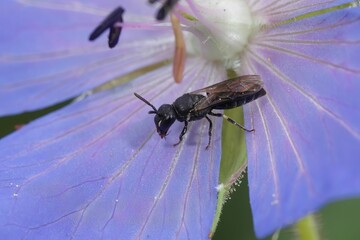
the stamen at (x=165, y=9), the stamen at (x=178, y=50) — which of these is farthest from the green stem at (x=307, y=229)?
the stamen at (x=165, y=9)

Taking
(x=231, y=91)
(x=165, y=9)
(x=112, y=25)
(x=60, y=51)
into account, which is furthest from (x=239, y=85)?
(x=60, y=51)

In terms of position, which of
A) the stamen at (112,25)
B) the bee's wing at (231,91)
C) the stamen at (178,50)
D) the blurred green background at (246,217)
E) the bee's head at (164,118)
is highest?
the stamen at (112,25)

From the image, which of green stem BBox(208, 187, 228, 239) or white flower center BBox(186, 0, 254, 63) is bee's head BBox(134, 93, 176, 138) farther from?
white flower center BBox(186, 0, 254, 63)

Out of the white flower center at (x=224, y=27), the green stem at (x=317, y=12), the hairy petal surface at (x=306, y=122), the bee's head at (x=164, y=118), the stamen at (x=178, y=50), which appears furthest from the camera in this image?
the white flower center at (x=224, y=27)

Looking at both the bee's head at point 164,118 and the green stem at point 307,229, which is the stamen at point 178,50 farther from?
the green stem at point 307,229

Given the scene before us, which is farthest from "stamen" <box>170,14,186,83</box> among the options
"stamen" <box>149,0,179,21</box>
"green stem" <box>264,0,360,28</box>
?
"green stem" <box>264,0,360,28</box>

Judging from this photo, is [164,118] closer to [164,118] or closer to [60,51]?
[164,118]
